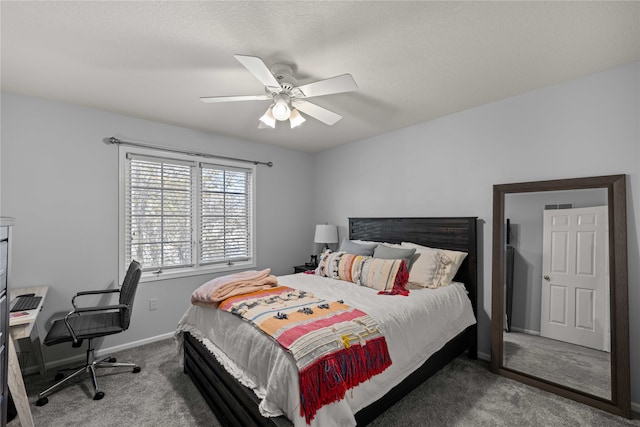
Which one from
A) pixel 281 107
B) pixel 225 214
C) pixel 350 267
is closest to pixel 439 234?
pixel 350 267

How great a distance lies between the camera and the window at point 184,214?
3189 millimetres

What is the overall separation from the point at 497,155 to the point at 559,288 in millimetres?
1299

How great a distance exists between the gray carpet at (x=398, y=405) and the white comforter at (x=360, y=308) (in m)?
0.35

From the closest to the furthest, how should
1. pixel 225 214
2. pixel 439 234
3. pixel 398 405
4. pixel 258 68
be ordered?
A: pixel 258 68
pixel 398 405
pixel 439 234
pixel 225 214

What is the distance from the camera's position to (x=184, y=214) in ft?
11.6

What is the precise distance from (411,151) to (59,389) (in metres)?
4.11

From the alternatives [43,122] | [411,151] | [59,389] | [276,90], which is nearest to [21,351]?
[59,389]

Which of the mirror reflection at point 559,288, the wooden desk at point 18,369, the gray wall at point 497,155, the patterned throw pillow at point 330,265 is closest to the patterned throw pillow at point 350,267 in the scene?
the patterned throw pillow at point 330,265

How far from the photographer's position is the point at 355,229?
4066 millimetres

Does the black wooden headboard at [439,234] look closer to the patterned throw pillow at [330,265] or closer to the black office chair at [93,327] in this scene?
the patterned throw pillow at [330,265]

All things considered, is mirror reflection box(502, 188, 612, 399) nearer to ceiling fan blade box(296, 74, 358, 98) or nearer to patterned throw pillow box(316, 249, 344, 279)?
patterned throw pillow box(316, 249, 344, 279)

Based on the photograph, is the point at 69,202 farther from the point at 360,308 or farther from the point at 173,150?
the point at 360,308

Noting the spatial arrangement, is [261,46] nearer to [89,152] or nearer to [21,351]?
[89,152]

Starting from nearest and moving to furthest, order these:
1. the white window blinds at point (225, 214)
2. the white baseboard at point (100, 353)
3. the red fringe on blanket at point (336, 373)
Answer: the red fringe on blanket at point (336, 373)
the white baseboard at point (100, 353)
the white window blinds at point (225, 214)
